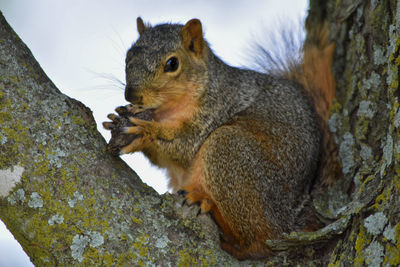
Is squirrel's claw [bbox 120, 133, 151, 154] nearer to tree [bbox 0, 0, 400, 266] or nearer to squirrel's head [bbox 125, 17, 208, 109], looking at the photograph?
squirrel's head [bbox 125, 17, 208, 109]

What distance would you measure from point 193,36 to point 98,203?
114cm

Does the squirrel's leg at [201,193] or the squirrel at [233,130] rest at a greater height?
the squirrel at [233,130]

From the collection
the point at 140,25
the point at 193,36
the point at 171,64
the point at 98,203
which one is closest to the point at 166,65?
the point at 171,64

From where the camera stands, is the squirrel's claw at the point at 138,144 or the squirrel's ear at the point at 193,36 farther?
the squirrel's ear at the point at 193,36

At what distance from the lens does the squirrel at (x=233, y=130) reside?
185 cm

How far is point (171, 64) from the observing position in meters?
2.11

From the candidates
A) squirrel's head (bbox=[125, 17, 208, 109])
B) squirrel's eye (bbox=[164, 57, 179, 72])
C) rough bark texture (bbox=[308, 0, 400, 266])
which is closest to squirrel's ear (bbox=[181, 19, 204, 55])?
squirrel's head (bbox=[125, 17, 208, 109])

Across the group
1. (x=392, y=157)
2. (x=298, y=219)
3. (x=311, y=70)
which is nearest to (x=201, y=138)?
(x=298, y=219)

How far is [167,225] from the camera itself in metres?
1.49

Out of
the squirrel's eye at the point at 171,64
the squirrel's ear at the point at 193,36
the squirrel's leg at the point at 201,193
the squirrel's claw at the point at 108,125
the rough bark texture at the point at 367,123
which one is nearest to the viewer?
the rough bark texture at the point at 367,123

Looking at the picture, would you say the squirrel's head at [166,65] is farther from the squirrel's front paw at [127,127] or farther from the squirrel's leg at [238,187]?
the squirrel's leg at [238,187]

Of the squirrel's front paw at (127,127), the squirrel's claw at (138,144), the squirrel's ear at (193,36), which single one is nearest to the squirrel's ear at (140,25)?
the squirrel's ear at (193,36)

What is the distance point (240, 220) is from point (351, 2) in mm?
1144

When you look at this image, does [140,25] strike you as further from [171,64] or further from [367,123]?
[367,123]
